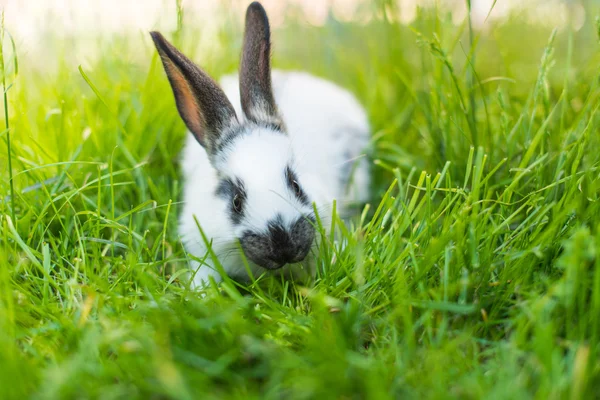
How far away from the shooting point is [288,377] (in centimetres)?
186

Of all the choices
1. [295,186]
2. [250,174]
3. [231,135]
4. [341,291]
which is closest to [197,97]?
[231,135]

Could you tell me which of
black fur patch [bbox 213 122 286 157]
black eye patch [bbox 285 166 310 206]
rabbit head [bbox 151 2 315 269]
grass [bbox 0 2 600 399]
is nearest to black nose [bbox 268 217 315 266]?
rabbit head [bbox 151 2 315 269]

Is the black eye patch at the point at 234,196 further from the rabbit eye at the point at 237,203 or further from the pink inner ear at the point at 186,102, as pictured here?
the pink inner ear at the point at 186,102

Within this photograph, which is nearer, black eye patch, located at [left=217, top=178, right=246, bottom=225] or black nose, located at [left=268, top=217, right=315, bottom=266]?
black nose, located at [left=268, top=217, right=315, bottom=266]

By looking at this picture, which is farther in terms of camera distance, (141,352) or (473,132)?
(473,132)

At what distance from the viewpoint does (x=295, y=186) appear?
9.93 ft

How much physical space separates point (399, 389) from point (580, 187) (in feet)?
4.44

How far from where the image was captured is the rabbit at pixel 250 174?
2785 mm

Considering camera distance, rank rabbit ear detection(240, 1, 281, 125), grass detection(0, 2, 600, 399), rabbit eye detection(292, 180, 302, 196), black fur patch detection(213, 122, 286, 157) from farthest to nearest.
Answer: black fur patch detection(213, 122, 286, 157)
rabbit ear detection(240, 1, 281, 125)
rabbit eye detection(292, 180, 302, 196)
grass detection(0, 2, 600, 399)

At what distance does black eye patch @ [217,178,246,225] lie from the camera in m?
2.93

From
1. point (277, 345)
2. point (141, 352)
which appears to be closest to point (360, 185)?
point (277, 345)

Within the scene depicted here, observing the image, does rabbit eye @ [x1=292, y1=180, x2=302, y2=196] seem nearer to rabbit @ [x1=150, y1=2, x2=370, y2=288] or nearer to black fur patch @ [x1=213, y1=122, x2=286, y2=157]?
rabbit @ [x1=150, y1=2, x2=370, y2=288]

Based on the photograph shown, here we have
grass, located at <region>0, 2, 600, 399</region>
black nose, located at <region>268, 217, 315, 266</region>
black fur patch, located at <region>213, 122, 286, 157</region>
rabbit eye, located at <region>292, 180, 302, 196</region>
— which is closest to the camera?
grass, located at <region>0, 2, 600, 399</region>

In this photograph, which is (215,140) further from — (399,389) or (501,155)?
(399,389)
